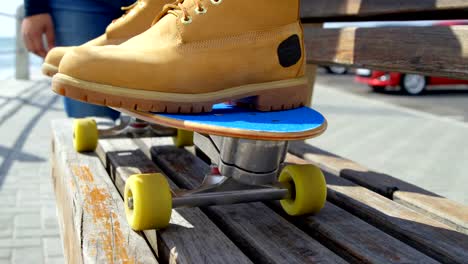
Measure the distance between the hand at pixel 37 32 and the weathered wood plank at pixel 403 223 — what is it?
170cm

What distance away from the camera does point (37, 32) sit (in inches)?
106

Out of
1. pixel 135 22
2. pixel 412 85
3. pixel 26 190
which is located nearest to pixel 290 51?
pixel 135 22

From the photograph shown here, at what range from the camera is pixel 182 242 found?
1234 mm

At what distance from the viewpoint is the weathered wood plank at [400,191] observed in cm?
151

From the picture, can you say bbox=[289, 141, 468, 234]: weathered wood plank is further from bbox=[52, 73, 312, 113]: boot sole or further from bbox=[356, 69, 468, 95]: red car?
bbox=[356, 69, 468, 95]: red car

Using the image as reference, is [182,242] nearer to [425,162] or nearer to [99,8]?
[99,8]

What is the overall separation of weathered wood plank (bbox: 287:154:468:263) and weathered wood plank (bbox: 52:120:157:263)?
2.07 ft

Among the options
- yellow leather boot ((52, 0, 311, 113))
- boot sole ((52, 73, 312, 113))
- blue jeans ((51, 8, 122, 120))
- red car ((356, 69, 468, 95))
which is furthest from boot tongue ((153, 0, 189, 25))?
red car ((356, 69, 468, 95))

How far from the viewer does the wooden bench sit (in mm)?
1220

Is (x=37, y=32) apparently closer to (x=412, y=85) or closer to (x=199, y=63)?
(x=199, y=63)

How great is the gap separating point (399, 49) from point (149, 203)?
1.04m

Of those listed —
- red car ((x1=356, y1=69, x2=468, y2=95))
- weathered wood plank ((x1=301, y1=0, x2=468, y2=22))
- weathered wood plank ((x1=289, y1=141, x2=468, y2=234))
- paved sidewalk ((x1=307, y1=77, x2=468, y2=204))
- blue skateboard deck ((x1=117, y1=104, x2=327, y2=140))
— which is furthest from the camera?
red car ((x1=356, y1=69, x2=468, y2=95))

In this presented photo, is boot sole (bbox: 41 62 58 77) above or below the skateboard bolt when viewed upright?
above

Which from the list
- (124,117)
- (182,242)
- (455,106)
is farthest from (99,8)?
(455,106)
